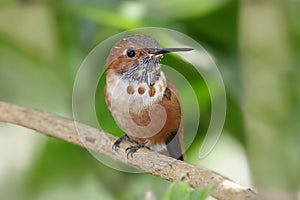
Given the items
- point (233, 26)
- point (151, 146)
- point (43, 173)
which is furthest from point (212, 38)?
point (151, 146)

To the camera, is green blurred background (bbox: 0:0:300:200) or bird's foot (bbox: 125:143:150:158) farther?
green blurred background (bbox: 0:0:300:200)

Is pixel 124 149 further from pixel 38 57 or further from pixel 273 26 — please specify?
pixel 38 57

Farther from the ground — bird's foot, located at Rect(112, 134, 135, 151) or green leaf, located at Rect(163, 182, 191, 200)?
green leaf, located at Rect(163, 182, 191, 200)

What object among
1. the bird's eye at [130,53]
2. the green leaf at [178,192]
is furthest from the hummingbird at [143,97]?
the green leaf at [178,192]

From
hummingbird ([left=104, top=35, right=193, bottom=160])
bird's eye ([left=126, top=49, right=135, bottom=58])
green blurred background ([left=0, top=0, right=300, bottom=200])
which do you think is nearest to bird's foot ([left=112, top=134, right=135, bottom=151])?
hummingbird ([left=104, top=35, right=193, bottom=160])

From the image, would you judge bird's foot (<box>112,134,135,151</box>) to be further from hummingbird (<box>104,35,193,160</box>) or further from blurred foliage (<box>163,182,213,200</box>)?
blurred foliage (<box>163,182,213,200</box>)
